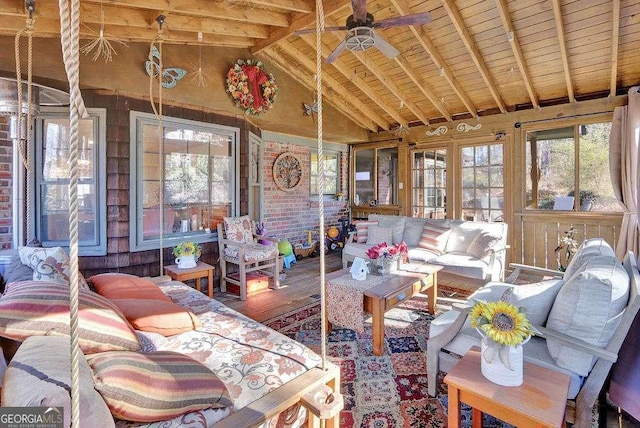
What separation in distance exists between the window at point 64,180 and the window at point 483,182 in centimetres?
546

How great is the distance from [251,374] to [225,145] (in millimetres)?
3639

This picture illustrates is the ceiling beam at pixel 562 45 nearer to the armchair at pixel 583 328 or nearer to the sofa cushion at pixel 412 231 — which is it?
the sofa cushion at pixel 412 231

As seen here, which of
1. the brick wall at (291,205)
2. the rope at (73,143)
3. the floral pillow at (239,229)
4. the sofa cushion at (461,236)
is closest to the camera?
the rope at (73,143)

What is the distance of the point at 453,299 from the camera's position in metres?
3.89

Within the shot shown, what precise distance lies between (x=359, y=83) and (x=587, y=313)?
4601mm

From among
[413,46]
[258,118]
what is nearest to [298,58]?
[258,118]

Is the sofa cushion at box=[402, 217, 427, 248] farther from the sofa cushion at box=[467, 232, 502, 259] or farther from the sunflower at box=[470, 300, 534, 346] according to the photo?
the sunflower at box=[470, 300, 534, 346]

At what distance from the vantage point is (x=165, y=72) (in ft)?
12.3

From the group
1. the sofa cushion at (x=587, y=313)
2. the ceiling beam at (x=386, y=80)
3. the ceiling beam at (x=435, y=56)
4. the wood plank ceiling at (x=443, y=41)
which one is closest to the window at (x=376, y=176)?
the ceiling beam at (x=386, y=80)

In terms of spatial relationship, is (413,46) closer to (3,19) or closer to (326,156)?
(326,156)

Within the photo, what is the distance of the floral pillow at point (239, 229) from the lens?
14.2ft

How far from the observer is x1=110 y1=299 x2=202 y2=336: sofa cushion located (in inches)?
67.8

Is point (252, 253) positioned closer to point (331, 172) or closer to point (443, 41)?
point (331, 172)

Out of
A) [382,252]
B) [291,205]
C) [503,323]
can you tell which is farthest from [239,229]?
[503,323]
